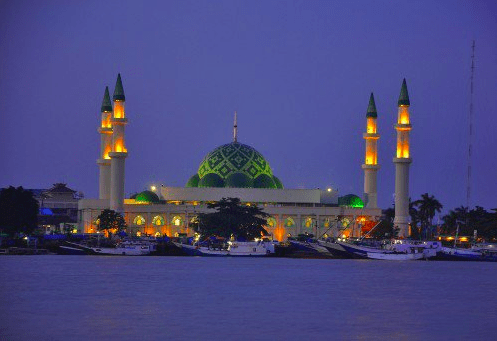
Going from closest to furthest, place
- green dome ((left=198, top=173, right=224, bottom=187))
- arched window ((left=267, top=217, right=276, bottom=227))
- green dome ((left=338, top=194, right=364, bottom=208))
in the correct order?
arched window ((left=267, top=217, right=276, bottom=227))
green dome ((left=338, top=194, right=364, bottom=208))
green dome ((left=198, top=173, right=224, bottom=187))

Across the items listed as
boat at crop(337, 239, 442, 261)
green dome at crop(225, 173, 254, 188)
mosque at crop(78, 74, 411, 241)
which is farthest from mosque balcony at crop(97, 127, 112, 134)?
boat at crop(337, 239, 442, 261)

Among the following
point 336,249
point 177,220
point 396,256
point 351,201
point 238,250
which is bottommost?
point 396,256

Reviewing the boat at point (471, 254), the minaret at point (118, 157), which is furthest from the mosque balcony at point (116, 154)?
the boat at point (471, 254)

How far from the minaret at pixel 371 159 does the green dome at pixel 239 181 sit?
462 inches

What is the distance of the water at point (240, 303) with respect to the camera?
50.6 metres

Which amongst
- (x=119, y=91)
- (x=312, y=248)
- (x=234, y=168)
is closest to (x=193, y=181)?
(x=234, y=168)

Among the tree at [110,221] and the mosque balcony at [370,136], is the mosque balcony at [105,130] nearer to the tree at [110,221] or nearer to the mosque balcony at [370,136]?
the tree at [110,221]

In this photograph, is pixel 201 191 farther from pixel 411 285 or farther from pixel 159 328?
pixel 159 328

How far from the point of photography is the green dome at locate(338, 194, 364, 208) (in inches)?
5586

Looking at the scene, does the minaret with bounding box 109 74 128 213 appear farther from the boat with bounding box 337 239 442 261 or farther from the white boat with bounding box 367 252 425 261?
the white boat with bounding box 367 252 425 261

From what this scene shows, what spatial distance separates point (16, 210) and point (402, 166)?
35745 millimetres

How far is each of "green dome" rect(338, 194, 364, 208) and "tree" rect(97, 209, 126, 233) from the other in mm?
24841

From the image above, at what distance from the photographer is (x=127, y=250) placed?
373ft

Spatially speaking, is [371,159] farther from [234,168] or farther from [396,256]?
[396,256]
